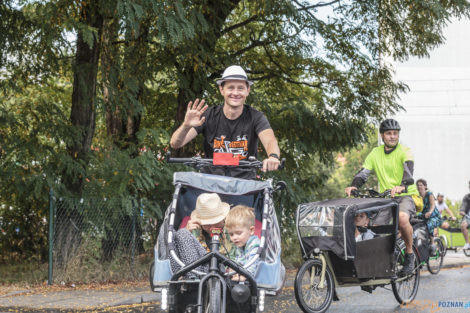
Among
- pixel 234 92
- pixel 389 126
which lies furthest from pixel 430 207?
pixel 234 92

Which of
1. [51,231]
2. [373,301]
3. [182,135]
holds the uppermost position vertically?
[182,135]

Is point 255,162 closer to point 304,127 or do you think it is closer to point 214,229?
point 214,229

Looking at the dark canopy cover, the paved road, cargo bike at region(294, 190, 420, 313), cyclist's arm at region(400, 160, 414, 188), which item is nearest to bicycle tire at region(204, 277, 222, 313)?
cargo bike at region(294, 190, 420, 313)

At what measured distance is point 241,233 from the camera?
5031mm

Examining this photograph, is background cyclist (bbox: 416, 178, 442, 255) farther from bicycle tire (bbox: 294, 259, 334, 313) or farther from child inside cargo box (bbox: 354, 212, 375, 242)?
bicycle tire (bbox: 294, 259, 334, 313)

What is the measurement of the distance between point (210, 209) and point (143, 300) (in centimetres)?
375

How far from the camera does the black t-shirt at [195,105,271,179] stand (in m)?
5.79

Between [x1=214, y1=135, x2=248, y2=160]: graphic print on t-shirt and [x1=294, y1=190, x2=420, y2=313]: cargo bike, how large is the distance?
1.68 m

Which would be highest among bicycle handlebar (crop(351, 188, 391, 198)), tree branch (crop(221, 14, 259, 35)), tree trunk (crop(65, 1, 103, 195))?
tree branch (crop(221, 14, 259, 35))

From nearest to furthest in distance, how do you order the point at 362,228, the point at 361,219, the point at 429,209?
the point at 362,228 < the point at 361,219 < the point at 429,209

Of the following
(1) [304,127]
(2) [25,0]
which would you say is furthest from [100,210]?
(1) [304,127]

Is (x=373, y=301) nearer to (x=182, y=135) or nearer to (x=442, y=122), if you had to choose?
(x=182, y=135)

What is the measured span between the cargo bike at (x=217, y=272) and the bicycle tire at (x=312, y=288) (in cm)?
162

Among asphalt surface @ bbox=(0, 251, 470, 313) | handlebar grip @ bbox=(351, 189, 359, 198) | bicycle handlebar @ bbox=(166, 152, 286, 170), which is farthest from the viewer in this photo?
handlebar grip @ bbox=(351, 189, 359, 198)
